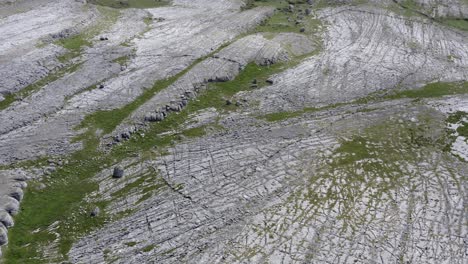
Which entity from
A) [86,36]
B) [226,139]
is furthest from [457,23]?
[86,36]

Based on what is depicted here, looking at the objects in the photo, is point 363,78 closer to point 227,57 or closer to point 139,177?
point 227,57

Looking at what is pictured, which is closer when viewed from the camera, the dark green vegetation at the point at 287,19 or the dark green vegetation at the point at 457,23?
the dark green vegetation at the point at 287,19

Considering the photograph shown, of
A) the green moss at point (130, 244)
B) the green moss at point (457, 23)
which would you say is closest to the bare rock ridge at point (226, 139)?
the green moss at point (130, 244)

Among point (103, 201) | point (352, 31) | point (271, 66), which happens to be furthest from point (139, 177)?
point (352, 31)

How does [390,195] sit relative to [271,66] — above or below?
below

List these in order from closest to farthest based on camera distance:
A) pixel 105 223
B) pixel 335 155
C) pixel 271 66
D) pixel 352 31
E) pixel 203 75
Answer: pixel 105 223
pixel 335 155
pixel 203 75
pixel 271 66
pixel 352 31

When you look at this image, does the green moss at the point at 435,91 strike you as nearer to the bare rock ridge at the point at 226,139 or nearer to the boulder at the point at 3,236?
the bare rock ridge at the point at 226,139

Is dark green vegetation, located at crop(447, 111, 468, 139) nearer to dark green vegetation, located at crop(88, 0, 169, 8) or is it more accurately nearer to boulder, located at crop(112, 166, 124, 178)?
boulder, located at crop(112, 166, 124, 178)

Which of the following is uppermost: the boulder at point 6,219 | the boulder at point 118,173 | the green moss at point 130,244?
the boulder at point 118,173
